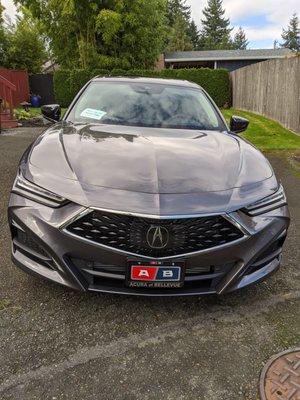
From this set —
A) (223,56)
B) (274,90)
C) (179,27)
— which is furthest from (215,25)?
(274,90)

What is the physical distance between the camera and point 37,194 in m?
2.23

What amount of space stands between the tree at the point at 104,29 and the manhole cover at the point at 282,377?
20.1 meters

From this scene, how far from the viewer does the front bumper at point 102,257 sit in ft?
6.89

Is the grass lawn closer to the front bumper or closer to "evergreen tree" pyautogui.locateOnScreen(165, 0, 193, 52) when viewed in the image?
the front bumper

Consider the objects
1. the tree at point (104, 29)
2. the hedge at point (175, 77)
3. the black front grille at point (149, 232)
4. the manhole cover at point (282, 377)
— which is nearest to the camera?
the manhole cover at point (282, 377)

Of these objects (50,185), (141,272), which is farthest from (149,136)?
(141,272)

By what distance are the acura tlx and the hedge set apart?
17549 mm

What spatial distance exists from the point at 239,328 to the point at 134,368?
70 centimetres

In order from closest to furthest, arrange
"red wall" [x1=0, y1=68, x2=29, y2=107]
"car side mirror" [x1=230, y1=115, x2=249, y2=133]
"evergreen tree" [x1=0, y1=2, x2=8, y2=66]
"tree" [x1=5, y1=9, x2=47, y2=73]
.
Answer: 1. "car side mirror" [x1=230, y1=115, x2=249, y2=133]
2. "red wall" [x1=0, y1=68, x2=29, y2=107]
3. "tree" [x1=5, y1=9, x2=47, y2=73]
4. "evergreen tree" [x1=0, y1=2, x2=8, y2=66]

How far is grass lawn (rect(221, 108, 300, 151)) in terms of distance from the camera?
8.20 meters

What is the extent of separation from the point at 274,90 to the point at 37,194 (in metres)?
11.4

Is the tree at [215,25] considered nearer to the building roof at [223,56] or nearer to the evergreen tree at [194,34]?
the evergreen tree at [194,34]

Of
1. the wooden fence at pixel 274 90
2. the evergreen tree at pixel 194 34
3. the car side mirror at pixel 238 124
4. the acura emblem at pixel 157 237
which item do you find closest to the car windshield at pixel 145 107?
the car side mirror at pixel 238 124

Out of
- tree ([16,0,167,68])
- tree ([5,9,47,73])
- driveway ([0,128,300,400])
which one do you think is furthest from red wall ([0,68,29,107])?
driveway ([0,128,300,400])
